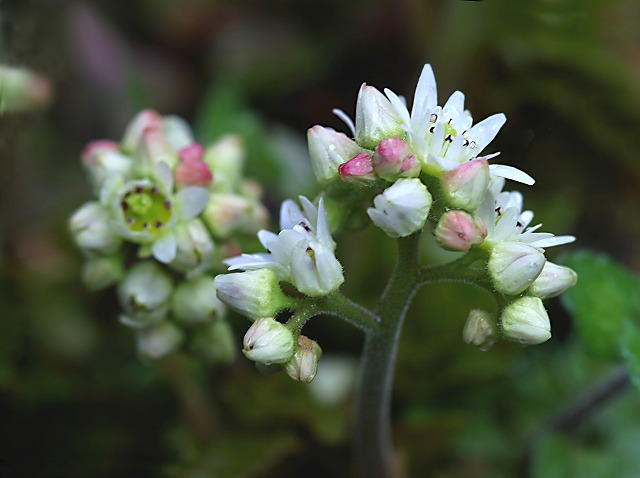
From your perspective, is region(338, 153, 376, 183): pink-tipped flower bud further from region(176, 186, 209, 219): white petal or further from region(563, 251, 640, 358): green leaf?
Answer: region(563, 251, 640, 358): green leaf

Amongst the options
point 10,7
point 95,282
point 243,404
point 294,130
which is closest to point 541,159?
point 294,130

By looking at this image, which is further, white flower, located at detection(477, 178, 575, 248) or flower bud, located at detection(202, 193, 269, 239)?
flower bud, located at detection(202, 193, 269, 239)

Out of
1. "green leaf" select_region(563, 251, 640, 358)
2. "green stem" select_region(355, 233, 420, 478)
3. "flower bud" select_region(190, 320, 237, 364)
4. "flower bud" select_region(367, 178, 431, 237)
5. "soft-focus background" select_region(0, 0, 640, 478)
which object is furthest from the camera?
"soft-focus background" select_region(0, 0, 640, 478)

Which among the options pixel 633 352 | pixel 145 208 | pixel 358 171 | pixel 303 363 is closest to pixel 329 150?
pixel 358 171

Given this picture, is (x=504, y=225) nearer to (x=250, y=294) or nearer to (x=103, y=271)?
(x=250, y=294)

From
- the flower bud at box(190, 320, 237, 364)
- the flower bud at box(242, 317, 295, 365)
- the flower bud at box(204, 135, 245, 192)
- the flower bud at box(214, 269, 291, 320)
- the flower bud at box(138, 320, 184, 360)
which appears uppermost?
the flower bud at box(204, 135, 245, 192)

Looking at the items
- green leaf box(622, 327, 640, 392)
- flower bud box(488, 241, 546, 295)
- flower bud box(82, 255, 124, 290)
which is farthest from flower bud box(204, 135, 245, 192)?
green leaf box(622, 327, 640, 392)
